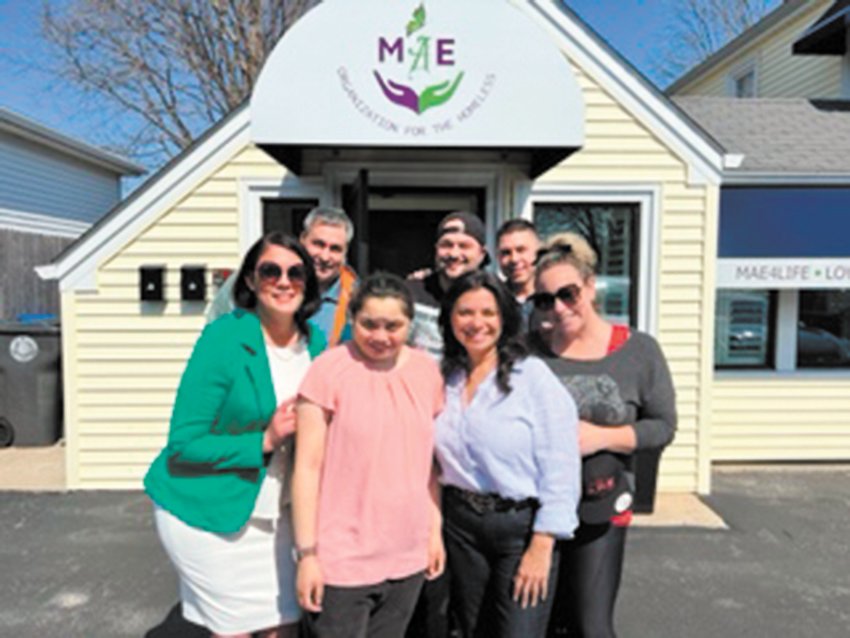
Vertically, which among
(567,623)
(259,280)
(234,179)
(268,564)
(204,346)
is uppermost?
(234,179)

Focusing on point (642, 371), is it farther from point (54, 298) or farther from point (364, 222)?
point (54, 298)

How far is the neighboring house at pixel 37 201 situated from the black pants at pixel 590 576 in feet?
35.1

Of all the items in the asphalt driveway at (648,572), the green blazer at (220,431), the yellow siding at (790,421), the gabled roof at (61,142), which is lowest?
the asphalt driveway at (648,572)

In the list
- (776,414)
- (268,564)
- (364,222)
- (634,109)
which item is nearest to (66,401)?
(364,222)

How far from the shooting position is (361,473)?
173cm

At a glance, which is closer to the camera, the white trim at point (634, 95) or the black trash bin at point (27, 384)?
the white trim at point (634, 95)

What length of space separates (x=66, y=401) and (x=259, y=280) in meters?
4.15

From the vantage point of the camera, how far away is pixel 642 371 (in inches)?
80.1

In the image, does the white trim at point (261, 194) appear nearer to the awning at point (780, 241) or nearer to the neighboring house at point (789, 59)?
the awning at point (780, 241)

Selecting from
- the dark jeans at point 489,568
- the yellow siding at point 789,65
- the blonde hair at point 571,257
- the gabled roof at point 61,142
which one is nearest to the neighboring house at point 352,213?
the blonde hair at point 571,257

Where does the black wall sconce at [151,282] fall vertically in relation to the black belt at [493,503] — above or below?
above

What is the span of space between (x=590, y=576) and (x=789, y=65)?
11206mm

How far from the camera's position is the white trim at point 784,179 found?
563 cm

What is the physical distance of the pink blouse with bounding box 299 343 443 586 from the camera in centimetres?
173
